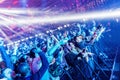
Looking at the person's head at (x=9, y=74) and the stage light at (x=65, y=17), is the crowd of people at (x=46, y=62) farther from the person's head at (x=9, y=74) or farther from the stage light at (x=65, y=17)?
the stage light at (x=65, y=17)

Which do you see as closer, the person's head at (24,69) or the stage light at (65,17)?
the person's head at (24,69)

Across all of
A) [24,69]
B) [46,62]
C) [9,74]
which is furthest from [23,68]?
[46,62]

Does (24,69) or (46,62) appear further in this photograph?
(24,69)

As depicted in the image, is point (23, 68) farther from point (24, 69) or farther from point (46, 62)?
point (46, 62)

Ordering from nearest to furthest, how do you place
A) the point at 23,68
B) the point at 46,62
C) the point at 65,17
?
the point at 46,62 < the point at 23,68 < the point at 65,17

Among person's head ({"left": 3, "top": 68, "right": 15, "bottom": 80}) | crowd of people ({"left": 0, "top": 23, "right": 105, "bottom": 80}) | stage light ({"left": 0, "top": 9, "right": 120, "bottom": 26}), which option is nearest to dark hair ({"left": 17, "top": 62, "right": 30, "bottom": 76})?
crowd of people ({"left": 0, "top": 23, "right": 105, "bottom": 80})

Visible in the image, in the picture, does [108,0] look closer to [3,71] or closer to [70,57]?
[70,57]

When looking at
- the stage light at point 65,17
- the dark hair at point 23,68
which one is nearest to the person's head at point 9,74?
the dark hair at point 23,68

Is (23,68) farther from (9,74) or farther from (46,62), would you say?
(46,62)

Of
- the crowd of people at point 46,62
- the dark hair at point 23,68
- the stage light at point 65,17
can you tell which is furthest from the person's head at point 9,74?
the stage light at point 65,17

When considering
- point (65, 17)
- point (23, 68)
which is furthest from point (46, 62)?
point (65, 17)

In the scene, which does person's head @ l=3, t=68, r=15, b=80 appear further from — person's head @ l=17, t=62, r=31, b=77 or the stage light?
the stage light

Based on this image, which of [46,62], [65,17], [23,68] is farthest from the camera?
[65,17]

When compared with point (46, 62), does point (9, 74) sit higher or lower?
lower
